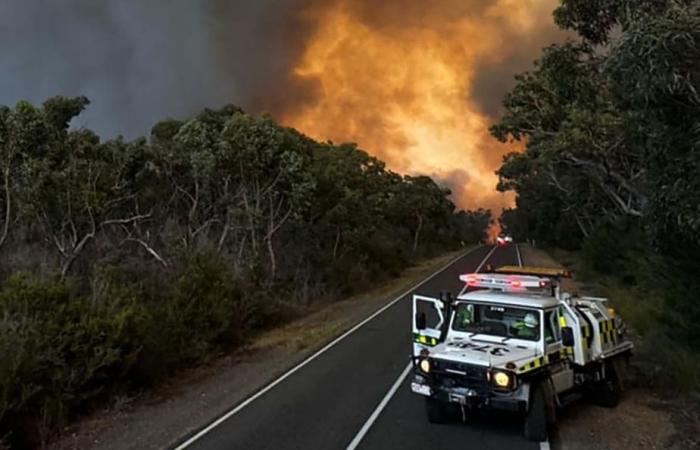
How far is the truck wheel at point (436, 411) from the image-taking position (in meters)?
10.3

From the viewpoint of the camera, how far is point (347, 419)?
10.9 meters

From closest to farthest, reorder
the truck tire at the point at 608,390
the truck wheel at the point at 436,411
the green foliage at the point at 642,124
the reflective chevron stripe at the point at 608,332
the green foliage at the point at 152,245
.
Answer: the green foliage at the point at 642,124
the truck wheel at the point at 436,411
the truck tire at the point at 608,390
the reflective chevron stripe at the point at 608,332
the green foliage at the point at 152,245

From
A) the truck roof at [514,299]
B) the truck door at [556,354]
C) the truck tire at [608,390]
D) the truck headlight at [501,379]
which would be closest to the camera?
the truck headlight at [501,379]

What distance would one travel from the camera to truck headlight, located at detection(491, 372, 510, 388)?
356 inches

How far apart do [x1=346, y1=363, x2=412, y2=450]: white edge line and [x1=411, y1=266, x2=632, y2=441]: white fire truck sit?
1045 mm

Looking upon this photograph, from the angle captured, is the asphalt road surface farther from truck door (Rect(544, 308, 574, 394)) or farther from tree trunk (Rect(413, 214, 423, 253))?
tree trunk (Rect(413, 214, 423, 253))

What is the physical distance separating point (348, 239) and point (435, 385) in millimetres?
28785

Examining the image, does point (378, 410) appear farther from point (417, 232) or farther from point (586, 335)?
point (417, 232)

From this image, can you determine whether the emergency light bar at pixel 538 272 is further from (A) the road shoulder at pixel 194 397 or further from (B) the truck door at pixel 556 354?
(A) the road shoulder at pixel 194 397

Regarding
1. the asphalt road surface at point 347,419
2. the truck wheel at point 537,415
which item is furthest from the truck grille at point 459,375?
the asphalt road surface at point 347,419

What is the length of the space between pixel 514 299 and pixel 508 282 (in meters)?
1.03

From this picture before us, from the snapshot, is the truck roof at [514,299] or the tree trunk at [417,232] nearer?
the truck roof at [514,299]

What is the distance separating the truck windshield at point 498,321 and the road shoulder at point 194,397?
4.78 meters

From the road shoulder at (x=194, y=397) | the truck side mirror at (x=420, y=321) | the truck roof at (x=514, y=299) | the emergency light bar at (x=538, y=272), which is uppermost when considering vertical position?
the emergency light bar at (x=538, y=272)
